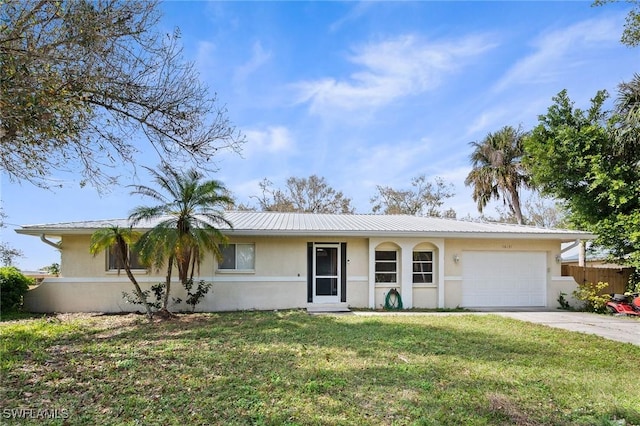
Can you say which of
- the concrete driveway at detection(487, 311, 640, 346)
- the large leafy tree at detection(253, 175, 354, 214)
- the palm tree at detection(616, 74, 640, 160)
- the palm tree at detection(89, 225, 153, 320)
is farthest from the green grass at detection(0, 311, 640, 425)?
the large leafy tree at detection(253, 175, 354, 214)

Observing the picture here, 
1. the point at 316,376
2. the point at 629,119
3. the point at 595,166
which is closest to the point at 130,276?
the point at 316,376

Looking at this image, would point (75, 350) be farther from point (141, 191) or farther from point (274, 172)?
point (274, 172)

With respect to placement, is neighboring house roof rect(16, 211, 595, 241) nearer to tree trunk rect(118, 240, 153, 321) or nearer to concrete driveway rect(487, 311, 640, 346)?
tree trunk rect(118, 240, 153, 321)

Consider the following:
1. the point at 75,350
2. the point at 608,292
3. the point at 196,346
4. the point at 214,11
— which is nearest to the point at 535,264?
the point at 608,292

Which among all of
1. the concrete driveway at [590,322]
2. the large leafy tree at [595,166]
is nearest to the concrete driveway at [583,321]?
the concrete driveway at [590,322]

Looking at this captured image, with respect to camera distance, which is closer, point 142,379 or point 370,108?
point 142,379

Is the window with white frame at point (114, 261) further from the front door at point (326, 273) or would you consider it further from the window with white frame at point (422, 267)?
the window with white frame at point (422, 267)

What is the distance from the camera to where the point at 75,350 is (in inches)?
271

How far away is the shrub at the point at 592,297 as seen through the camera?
1281 centimetres

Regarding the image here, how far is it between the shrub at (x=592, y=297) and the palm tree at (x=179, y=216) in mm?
12554

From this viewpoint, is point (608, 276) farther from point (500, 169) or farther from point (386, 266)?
point (500, 169)

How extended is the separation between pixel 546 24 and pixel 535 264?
8.04m

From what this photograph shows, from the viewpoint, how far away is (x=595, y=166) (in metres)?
13.9

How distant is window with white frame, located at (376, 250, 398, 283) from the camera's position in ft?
42.9
